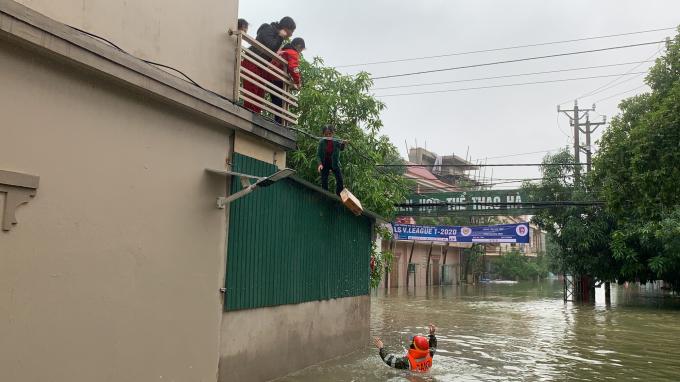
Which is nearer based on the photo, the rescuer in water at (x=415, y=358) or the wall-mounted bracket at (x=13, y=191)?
the wall-mounted bracket at (x=13, y=191)

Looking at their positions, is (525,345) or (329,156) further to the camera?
(525,345)

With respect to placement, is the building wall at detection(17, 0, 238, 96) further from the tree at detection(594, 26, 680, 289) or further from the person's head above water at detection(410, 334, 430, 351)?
the tree at detection(594, 26, 680, 289)

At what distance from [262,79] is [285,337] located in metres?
4.09

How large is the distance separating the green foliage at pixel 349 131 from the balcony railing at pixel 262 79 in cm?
326

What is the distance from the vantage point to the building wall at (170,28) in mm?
5406

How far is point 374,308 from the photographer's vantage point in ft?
74.3

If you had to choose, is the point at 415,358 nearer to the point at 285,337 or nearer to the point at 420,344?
the point at 420,344

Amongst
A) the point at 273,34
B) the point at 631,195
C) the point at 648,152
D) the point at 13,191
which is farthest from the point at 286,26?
the point at 631,195

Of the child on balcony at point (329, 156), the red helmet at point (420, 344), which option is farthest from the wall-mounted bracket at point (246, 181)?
the red helmet at point (420, 344)

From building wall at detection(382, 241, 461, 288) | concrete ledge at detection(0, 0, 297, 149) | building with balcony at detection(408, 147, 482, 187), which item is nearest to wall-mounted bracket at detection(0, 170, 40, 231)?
concrete ledge at detection(0, 0, 297, 149)

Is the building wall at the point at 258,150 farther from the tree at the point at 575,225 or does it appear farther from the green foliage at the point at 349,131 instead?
the tree at the point at 575,225

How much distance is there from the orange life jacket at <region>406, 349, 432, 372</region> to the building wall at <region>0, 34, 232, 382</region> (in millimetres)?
3366

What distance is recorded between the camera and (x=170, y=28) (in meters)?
6.48

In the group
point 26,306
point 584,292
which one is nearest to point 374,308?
point 584,292
